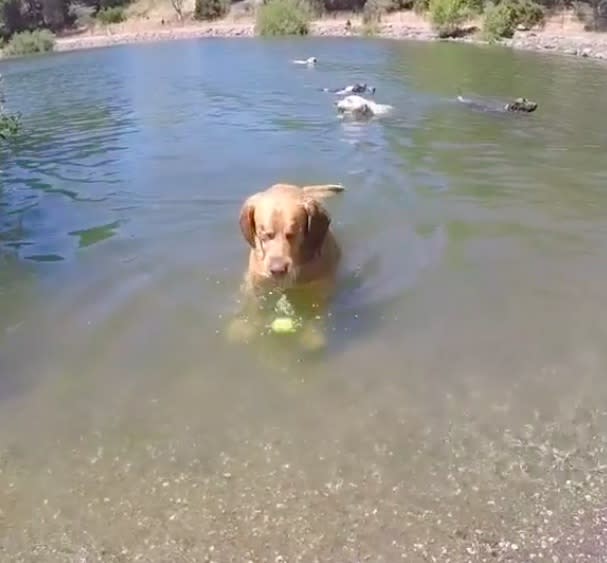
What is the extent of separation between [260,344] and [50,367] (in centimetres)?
168

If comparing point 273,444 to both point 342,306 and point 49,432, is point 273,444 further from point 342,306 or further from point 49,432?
point 342,306

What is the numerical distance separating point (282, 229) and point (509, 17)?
41.3 metres

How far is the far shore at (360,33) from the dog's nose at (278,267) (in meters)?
26.8

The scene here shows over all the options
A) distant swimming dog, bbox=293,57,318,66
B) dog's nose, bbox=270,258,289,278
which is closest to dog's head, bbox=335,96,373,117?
dog's nose, bbox=270,258,289,278

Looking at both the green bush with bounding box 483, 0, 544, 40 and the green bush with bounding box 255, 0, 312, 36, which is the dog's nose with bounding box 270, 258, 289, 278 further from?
the green bush with bounding box 255, 0, 312, 36

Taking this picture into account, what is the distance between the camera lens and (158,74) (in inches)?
1159

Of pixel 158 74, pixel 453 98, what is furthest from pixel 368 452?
pixel 158 74

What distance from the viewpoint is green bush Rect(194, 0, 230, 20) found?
68.1m

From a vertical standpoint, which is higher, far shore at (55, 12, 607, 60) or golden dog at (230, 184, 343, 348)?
golden dog at (230, 184, 343, 348)

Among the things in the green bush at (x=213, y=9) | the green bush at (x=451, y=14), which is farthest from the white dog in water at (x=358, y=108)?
the green bush at (x=213, y=9)

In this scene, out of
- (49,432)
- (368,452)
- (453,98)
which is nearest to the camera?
(368,452)

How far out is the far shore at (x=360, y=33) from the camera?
36.0 m

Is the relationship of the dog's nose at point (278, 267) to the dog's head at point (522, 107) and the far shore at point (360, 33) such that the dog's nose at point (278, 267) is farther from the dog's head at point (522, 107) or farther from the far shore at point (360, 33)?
the far shore at point (360, 33)

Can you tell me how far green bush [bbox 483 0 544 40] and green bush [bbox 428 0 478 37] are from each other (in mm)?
2059
